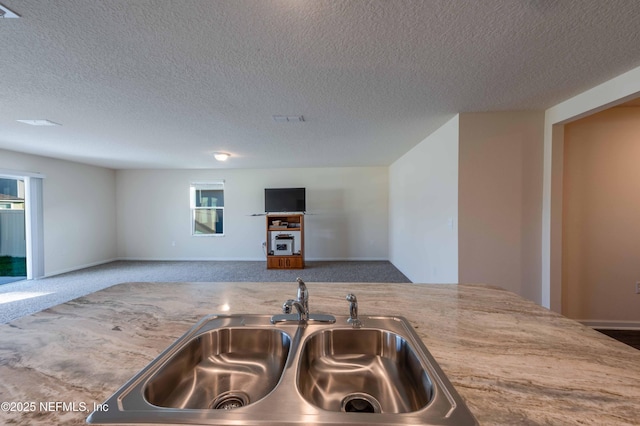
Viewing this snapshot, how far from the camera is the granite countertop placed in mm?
574

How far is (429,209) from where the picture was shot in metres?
3.49

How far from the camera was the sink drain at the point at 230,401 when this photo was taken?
0.83 metres

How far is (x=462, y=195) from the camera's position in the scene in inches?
106

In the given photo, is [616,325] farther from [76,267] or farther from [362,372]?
[76,267]

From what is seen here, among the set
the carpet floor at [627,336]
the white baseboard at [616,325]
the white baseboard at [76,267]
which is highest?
the white baseboard at [76,267]

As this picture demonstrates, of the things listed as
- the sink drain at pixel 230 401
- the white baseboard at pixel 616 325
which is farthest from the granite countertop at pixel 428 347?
the white baseboard at pixel 616 325

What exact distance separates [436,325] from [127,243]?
24.5 feet

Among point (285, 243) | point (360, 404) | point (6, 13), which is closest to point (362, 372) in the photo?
point (360, 404)

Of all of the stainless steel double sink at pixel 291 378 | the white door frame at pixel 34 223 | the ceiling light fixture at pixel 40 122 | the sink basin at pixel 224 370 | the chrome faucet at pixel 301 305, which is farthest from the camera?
the white door frame at pixel 34 223

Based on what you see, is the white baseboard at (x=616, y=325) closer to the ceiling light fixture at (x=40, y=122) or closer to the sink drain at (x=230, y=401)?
the sink drain at (x=230, y=401)

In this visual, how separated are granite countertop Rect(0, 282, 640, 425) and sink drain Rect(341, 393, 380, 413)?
10.5 inches

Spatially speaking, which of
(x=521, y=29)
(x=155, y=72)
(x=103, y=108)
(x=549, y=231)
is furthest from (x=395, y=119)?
(x=103, y=108)

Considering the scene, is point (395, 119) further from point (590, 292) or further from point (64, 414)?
point (64, 414)

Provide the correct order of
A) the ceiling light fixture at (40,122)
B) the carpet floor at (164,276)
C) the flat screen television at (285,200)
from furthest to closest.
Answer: the flat screen television at (285,200), the carpet floor at (164,276), the ceiling light fixture at (40,122)
